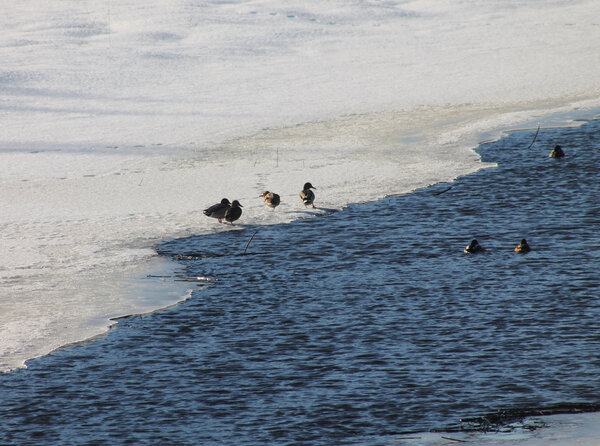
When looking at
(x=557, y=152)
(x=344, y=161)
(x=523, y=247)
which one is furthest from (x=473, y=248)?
(x=344, y=161)

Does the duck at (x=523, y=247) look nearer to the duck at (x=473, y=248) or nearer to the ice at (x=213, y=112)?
the duck at (x=473, y=248)

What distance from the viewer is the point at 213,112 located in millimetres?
19000

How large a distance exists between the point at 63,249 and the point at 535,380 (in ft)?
21.1

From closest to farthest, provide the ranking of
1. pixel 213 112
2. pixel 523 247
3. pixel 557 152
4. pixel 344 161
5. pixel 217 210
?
pixel 523 247 < pixel 217 210 < pixel 557 152 < pixel 344 161 < pixel 213 112

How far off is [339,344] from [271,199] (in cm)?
512

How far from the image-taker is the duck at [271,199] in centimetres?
1209

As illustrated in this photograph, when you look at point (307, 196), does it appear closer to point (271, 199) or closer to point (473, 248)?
point (271, 199)

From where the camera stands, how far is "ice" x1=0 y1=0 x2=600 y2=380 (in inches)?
400

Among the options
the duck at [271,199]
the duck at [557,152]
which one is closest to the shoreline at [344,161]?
the duck at [271,199]

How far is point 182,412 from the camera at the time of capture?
611 centimetres

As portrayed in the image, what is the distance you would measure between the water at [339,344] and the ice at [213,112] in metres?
0.72

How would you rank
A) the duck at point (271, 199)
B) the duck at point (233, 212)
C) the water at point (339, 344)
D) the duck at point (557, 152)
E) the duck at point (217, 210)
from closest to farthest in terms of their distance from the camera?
1. the water at point (339, 344)
2. the duck at point (233, 212)
3. the duck at point (217, 210)
4. the duck at point (271, 199)
5. the duck at point (557, 152)

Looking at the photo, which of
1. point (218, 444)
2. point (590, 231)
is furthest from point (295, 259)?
point (218, 444)

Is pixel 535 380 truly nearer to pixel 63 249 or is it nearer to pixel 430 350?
pixel 430 350
